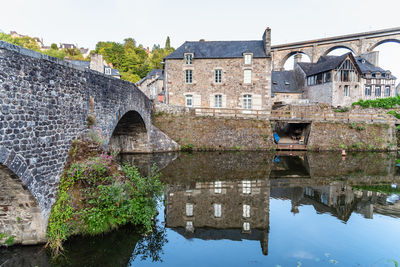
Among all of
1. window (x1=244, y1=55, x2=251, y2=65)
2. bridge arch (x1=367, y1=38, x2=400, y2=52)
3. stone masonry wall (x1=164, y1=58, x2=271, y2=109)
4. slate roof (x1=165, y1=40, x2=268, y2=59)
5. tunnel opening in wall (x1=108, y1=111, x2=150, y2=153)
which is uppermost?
bridge arch (x1=367, y1=38, x2=400, y2=52)

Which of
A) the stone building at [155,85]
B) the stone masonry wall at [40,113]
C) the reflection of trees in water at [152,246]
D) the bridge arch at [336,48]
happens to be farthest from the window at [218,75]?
the bridge arch at [336,48]

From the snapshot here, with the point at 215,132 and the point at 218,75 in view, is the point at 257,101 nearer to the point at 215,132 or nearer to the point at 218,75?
the point at 218,75

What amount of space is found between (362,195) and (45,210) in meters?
10.5

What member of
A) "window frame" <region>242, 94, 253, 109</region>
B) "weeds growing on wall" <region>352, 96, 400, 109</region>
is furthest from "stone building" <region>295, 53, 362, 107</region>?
"window frame" <region>242, 94, 253, 109</region>

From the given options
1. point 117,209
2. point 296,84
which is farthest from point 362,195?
point 296,84

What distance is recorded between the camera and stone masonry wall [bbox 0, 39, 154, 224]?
14.5ft

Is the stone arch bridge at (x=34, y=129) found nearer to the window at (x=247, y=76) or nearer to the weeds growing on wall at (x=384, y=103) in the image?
the window at (x=247, y=76)

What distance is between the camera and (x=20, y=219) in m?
5.13

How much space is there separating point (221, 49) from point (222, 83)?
3256 mm

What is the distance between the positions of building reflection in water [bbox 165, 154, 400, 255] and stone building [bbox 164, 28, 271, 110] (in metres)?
8.62

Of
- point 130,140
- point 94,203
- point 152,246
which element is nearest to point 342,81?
point 130,140

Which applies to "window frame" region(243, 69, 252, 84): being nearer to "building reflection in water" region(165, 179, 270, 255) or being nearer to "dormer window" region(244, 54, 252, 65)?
"dormer window" region(244, 54, 252, 65)

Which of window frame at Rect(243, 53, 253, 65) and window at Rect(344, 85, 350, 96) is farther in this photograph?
window at Rect(344, 85, 350, 96)

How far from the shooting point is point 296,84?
31328mm
